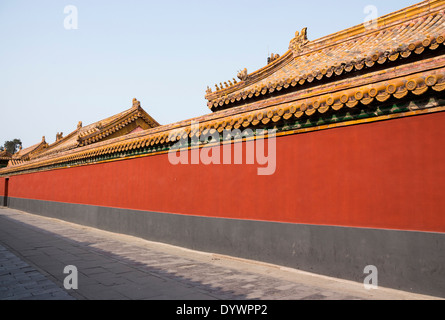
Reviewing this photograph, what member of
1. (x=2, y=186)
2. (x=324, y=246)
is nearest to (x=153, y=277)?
(x=324, y=246)

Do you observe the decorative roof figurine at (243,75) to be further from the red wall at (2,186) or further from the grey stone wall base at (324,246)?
the red wall at (2,186)

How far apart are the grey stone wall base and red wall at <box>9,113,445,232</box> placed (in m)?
0.14

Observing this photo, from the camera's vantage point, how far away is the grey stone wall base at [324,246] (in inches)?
165

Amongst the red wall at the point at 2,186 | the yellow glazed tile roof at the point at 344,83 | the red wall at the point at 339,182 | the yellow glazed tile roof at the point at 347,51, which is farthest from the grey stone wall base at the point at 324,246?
the red wall at the point at 2,186

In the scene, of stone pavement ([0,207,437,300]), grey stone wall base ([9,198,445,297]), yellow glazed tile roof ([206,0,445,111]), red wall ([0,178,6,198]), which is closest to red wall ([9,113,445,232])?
grey stone wall base ([9,198,445,297])

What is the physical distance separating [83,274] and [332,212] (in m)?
4.02

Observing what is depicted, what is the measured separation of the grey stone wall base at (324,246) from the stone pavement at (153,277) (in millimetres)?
153

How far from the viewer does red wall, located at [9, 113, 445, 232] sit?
4.29 meters

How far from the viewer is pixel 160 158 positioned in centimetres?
864

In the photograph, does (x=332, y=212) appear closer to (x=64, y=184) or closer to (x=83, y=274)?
(x=83, y=274)

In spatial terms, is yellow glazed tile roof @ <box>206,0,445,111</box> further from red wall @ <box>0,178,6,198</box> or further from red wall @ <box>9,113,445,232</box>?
red wall @ <box>0,178,6,198</box>

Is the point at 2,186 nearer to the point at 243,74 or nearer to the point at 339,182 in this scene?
the point at 243,74

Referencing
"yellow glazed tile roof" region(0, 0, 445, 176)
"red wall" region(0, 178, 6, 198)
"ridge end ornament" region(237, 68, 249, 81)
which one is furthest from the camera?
"red wall" region(0, 178, 6, 198)

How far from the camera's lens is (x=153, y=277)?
16.9 ft
